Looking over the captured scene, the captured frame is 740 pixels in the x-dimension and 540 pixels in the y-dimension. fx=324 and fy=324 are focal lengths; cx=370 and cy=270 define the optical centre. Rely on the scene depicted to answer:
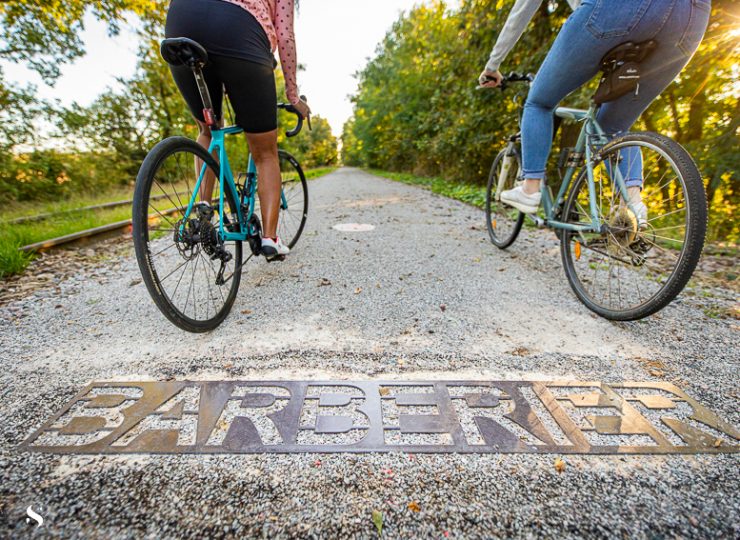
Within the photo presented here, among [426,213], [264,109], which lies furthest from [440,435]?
[426,213]

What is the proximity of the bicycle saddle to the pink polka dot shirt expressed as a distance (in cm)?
32

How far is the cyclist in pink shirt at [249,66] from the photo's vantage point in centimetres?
145

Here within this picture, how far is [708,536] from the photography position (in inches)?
27.6

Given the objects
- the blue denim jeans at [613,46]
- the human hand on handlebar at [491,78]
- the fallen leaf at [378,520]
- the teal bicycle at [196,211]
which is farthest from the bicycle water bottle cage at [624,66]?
the fallen leaf at [378,520]

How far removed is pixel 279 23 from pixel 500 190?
2118 millimetres

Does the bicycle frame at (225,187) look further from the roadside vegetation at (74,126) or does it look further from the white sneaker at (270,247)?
the roadside vegetation at (74,126)

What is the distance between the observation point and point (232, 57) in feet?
4.92

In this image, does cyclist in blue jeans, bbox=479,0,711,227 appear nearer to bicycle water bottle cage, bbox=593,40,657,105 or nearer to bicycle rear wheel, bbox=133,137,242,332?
bicycle water bottle cage, bbox=593,40,657,105

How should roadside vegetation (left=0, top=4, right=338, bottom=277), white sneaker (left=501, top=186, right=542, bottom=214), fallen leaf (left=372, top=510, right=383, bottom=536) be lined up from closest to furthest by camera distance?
fallen leaf (left=372, top=510, right=383, bottom=536)
white sneaker (left=501, top=186, right=542, bottom=214)
roadside vegetation (left=0, top=4, right=338, bottom=277)

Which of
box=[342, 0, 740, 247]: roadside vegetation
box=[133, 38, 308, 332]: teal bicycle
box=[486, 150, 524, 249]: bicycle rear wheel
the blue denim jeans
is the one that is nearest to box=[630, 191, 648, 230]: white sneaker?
the blue denim jeans

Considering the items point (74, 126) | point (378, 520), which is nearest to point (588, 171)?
point (378, 520)

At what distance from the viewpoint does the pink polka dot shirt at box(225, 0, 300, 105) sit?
5.05 ft

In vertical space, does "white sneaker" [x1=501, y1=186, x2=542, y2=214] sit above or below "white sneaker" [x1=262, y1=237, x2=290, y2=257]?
above

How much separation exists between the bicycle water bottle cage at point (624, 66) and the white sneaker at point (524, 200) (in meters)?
0.64
